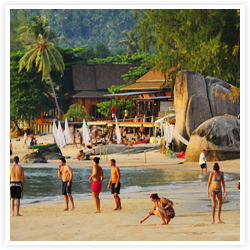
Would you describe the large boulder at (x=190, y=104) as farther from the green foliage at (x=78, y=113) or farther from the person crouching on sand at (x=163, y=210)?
the green foliage at (x=78, y=113)

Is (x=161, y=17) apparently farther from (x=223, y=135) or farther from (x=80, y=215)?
(x=80, y=215)

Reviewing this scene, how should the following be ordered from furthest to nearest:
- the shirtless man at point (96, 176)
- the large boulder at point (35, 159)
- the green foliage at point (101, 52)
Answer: the green foliage at point (101, 52), the large boulder at point (35, 159), the shirtless man at point (96, 176)

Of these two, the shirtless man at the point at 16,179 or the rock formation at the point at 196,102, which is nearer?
the shirtless man at the point at 16,179

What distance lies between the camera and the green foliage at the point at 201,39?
31.2 meters

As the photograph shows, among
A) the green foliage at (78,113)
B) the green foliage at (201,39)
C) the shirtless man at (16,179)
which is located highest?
the green foliage at (201,39)

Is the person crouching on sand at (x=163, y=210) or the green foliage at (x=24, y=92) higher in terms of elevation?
the green foliage at (x=24, y=92)

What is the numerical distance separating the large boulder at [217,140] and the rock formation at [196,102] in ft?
11.4

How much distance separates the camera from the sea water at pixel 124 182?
1917 cm

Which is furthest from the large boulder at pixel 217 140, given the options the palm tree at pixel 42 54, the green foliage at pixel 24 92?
the green foliage at pixel 24 92

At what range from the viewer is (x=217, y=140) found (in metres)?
26.4

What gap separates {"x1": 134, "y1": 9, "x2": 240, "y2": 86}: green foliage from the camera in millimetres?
31188

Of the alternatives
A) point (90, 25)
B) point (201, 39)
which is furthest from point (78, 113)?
point (90, 25)

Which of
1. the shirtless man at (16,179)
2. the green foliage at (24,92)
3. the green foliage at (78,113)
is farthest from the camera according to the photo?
the green foliage at (24,92)

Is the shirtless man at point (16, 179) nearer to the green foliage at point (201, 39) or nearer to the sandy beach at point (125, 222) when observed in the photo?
the sandy beach at point (125, 222)
